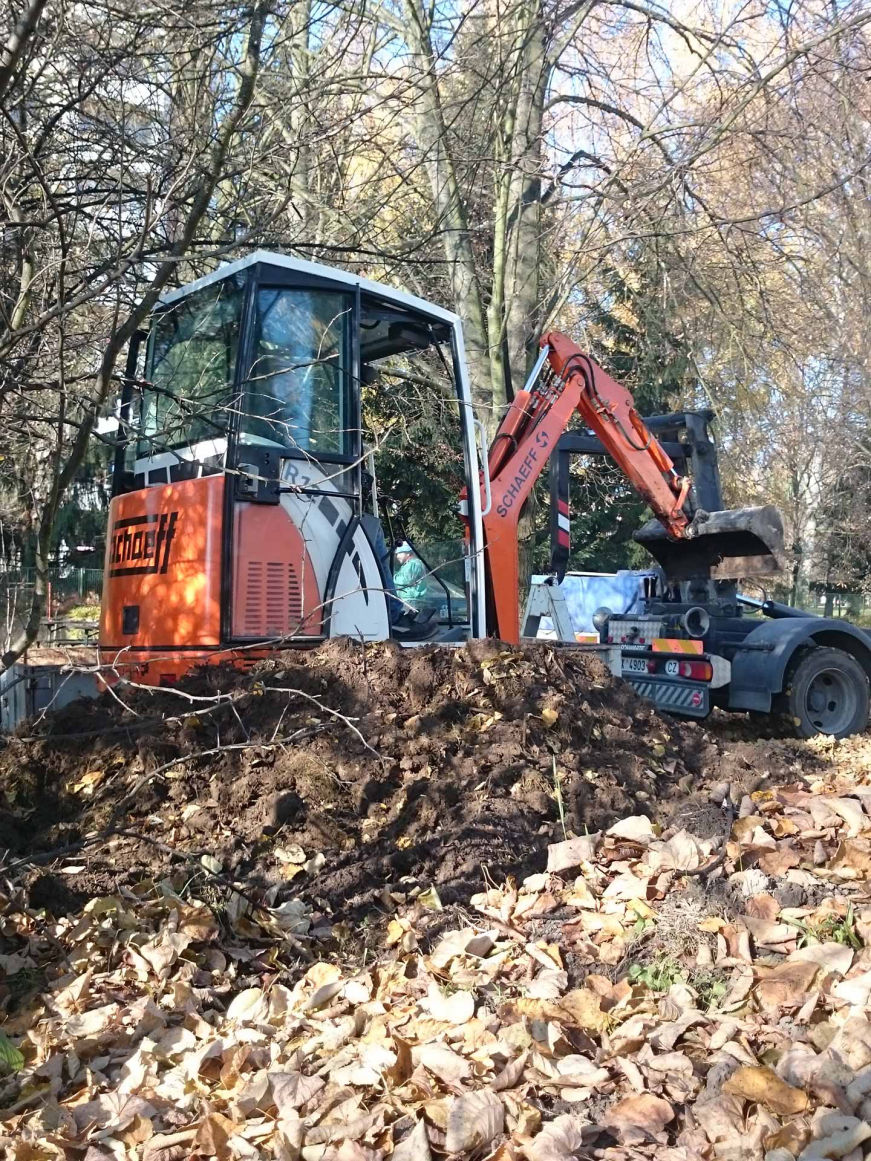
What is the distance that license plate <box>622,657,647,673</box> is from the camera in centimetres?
904

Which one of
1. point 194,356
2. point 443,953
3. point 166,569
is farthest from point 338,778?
point 194,356

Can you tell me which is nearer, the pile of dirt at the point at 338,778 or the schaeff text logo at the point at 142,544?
the pile of dirt at the point at 338,778

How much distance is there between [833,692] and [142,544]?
558 centimetres

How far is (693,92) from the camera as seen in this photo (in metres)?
10.2

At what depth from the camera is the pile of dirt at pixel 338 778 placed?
443 centimetres

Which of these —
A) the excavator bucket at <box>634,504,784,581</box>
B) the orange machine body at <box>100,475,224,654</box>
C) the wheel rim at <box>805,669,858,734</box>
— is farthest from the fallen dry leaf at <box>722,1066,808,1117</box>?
the excavator bucket at <box>634,504,784,581</box>

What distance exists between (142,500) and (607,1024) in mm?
4084

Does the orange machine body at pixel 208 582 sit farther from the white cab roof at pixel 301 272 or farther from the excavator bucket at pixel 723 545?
the excavator bucket at pixel 723 545

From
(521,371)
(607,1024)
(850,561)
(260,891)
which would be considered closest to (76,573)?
(521,371)

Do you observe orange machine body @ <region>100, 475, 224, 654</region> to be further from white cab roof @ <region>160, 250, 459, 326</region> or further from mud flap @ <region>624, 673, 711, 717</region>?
mud flap @ <region>624, 673, 711, 717</region>

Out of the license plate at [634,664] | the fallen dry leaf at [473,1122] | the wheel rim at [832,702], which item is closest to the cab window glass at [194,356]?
the fallen dry leaf at [473,1122]

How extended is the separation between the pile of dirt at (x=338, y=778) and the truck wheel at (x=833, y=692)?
111 inches

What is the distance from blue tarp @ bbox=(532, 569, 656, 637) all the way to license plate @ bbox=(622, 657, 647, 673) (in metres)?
5.62

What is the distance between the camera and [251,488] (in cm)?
557
